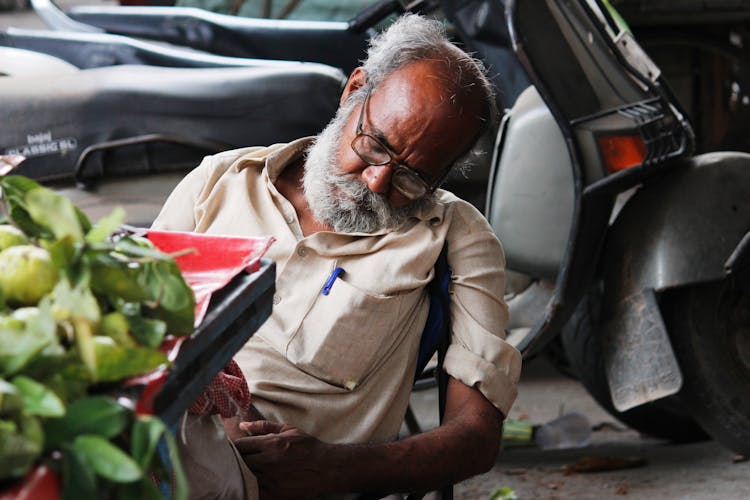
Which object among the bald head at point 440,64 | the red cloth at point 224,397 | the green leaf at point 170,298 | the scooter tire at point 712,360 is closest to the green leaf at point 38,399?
the green leaf at point 170,298

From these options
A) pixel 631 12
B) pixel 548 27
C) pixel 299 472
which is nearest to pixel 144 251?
pixel 299 472

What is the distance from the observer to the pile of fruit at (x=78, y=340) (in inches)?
37.6

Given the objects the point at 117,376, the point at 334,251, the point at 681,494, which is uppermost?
the point at 117,376

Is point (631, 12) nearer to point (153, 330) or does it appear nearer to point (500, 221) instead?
point (500, 221)

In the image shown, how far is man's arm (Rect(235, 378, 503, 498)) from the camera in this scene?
185 cm

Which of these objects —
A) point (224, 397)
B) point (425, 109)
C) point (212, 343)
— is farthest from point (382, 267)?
point (212, 343)

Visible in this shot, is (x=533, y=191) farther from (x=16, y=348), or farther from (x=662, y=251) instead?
(x=16, y=348)

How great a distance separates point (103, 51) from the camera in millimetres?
3791

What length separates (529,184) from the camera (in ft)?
10.7

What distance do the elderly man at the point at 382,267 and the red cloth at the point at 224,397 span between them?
9.6 inches

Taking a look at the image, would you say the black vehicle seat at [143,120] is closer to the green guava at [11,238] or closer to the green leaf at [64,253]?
the green guava at [11,238]

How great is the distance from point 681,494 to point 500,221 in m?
1.00

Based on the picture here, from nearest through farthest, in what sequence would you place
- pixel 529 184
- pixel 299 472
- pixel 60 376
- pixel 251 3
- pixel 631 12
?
pixel 60 376
pixel 299 472
pixel 529 184
pixel 631 12
pixel 251 3

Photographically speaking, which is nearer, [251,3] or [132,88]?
[132,88]
